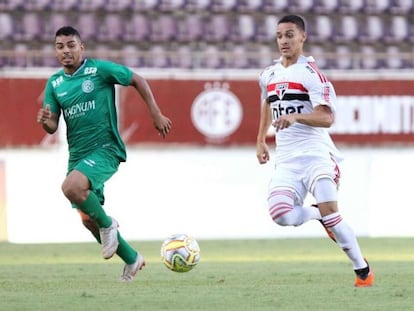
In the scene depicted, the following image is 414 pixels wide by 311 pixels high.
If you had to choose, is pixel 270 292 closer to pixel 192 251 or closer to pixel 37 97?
pixel 192 251

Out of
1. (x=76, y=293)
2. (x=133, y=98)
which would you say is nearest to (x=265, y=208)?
(x=133, y=98)

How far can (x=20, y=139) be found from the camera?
57.9 feet

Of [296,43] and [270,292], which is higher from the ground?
[296,43]

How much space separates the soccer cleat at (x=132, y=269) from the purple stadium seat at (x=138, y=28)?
10563 mm

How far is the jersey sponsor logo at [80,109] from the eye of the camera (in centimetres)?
992

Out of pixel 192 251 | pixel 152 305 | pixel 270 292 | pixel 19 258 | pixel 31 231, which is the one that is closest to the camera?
pixel 152 305

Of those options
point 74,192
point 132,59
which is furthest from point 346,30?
point 74,192

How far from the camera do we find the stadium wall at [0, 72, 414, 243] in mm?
17484

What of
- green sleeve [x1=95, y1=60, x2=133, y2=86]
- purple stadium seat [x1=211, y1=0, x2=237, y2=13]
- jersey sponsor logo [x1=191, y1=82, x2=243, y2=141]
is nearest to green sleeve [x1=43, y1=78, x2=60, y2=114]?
green sleeve [x1=95, y1=60, x2=133, y2=86]

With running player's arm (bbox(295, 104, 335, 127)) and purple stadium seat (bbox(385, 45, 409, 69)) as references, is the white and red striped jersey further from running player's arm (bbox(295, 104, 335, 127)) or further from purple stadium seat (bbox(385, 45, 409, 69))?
purple stadium seat (bbox(385, 45, 409, 69))

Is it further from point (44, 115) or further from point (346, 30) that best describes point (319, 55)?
point (44, 115)

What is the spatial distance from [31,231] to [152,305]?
9629 millimetres

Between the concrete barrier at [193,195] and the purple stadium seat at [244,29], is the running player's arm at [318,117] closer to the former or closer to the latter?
the concrete barrier at [193,195]

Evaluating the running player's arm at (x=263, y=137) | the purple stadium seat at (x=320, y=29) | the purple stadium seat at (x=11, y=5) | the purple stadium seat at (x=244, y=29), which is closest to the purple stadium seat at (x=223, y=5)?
the purple stadium seat at (x=244, y=29)
